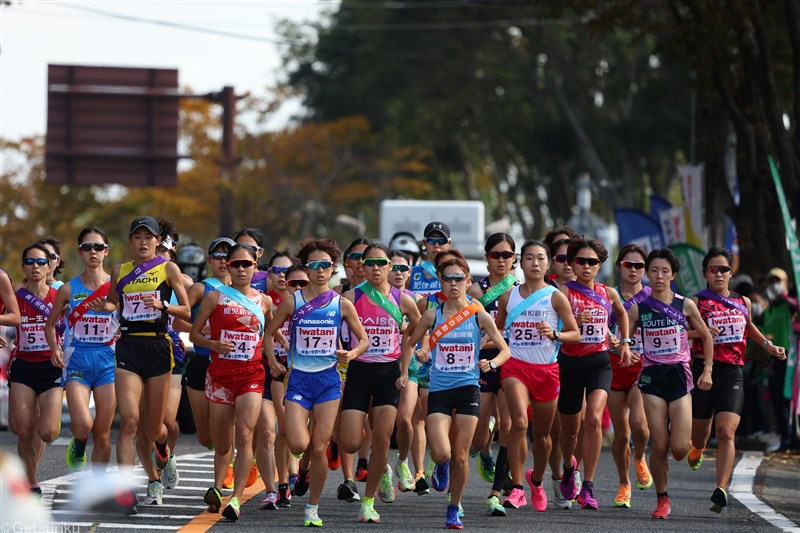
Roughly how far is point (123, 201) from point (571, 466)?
47.1 m

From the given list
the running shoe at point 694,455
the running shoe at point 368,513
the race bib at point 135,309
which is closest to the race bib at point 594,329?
the running shoe at point 694,455

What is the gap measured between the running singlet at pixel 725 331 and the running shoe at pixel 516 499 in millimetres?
1826

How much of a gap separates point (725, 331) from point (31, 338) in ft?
17.2

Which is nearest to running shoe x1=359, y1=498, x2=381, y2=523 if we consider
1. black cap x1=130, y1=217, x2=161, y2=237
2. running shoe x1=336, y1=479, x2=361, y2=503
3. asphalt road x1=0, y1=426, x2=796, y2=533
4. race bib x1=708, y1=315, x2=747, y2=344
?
asphalt road x1=0, y1=426, x2=796, y2=533

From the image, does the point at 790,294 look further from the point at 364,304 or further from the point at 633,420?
the point at 364,304

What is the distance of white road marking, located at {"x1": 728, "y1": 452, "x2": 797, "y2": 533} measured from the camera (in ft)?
36.1

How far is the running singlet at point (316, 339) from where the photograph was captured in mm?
10602

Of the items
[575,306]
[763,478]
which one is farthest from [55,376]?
[763,478]

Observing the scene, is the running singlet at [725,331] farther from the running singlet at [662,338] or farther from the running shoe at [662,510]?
the running shoe at [662,510]

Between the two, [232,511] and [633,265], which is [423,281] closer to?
[633,265]

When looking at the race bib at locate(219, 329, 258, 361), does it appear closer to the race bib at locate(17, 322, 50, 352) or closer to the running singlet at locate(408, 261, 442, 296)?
the race bib at locate(17, 322, 50, 352)

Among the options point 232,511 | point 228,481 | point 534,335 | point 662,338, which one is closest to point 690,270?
point 662,338

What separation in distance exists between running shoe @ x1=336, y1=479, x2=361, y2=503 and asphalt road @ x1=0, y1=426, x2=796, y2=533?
0.07 m

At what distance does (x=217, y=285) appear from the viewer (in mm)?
11164
